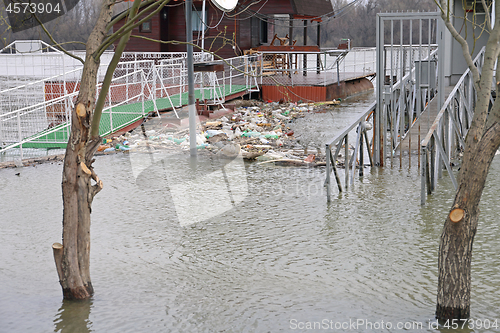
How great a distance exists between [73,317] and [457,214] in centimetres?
321

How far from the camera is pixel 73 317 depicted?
15.4ft

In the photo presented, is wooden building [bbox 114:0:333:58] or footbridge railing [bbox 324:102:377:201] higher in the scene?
wooden building [bbox 114:0:333:58]

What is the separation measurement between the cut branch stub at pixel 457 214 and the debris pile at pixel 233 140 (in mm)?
6915

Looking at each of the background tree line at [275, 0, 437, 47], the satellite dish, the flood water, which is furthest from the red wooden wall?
the background tree line at [275, 0, 437, 47]

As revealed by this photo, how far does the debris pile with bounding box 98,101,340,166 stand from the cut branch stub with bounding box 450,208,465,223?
6915 millimetres

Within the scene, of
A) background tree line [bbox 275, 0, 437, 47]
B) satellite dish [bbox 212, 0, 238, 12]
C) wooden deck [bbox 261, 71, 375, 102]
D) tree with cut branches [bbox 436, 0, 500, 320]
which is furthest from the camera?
background tree line [bbox 275, 0, 437, 47]

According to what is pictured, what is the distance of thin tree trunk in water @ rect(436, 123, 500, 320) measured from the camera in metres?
3.99

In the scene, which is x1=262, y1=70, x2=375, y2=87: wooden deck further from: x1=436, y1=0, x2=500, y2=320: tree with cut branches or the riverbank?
x1=436, y1=0, x2=500, y2=320: tree with cut branches

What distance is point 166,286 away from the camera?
210 inches

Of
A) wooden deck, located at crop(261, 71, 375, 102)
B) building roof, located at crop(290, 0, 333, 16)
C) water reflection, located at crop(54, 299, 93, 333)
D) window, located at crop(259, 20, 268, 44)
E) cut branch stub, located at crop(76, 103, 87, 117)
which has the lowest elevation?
water reflection, located at crop(54, 299, 93, 333)

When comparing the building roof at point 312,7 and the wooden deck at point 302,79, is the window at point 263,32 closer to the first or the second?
the building roof at point 312,7

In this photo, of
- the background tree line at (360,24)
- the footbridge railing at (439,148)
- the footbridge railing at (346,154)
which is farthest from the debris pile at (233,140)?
the background tree line at (360,24)

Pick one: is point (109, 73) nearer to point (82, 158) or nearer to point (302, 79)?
point (82, 158)

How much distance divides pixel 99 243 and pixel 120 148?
243 inches
